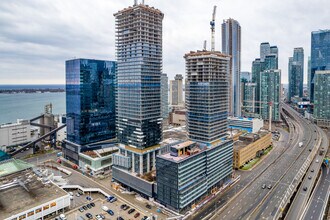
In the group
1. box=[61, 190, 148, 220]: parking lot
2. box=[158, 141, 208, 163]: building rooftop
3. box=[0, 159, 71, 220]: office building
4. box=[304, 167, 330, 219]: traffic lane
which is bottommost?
box=[304, 167, 330, 219]: traffic lane

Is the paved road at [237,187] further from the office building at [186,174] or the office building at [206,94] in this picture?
the office building at [206,94]

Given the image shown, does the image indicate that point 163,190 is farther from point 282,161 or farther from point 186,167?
point 282,161

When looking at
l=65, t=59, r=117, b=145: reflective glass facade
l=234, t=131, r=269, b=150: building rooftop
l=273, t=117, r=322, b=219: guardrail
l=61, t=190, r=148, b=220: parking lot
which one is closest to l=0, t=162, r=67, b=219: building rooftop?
l=61, t=190, r=148, b=220: parking lot

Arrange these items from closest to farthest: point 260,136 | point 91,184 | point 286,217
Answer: point 286,217 < point 91,184 < point 260,136

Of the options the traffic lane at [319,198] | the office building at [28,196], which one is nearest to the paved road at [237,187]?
the traffic lane at [319,198]

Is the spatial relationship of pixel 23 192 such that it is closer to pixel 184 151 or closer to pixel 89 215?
pixel 89 215

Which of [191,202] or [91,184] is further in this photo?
[91,184]

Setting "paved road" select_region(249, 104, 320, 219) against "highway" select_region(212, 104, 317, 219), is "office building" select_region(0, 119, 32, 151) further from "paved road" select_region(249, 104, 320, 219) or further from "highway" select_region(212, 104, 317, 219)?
"paved road" select_region(249, 104, 320, 219)

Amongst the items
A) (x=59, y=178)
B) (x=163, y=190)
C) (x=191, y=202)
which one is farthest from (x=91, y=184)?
(x=191, y=202)
